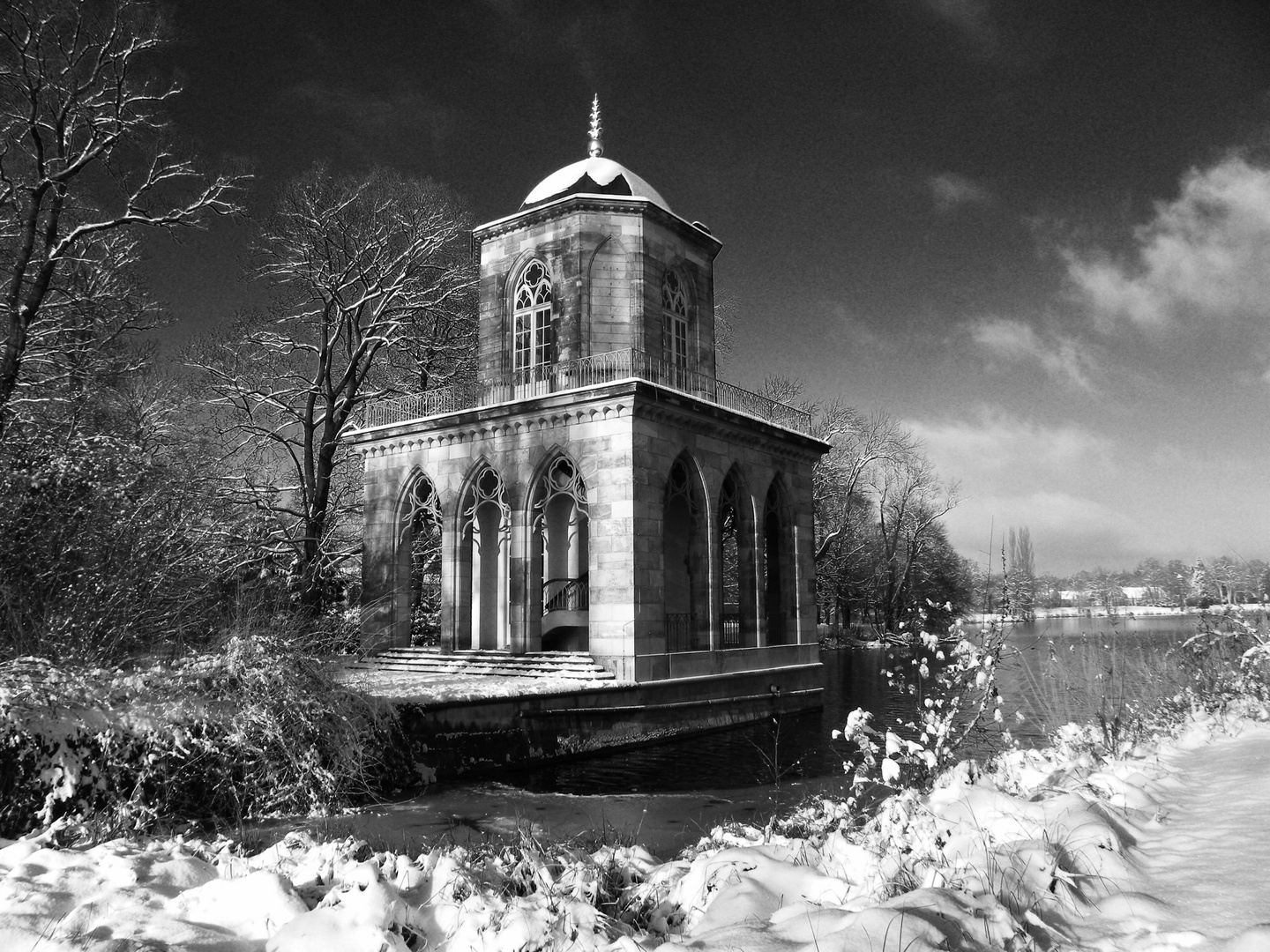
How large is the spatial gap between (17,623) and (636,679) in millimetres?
9814

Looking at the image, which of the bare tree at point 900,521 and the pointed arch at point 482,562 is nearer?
the pointed arch at point 482,562

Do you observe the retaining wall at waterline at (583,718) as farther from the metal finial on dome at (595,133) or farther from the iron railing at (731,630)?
the metal finial on dome at (595,133)

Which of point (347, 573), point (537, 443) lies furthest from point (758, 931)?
point (347, 573)

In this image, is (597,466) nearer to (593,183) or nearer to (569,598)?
(569,598)

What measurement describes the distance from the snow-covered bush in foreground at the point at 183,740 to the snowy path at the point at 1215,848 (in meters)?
6.57

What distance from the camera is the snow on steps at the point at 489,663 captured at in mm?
16016

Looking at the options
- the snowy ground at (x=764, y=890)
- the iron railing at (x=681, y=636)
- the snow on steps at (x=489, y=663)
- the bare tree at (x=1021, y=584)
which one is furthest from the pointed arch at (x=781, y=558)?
the snowy ground at (x=764, y=890)

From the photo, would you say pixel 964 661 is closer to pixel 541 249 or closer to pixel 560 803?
pixel 560 803

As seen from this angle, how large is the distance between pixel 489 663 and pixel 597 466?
4.63 m

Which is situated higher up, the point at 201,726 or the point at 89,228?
the point at 89,228

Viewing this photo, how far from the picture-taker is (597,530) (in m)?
16.7

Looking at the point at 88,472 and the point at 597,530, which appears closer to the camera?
the point at 88,472


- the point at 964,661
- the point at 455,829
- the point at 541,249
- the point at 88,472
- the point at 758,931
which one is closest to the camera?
the point at 758,931

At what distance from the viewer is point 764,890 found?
11.9ft
